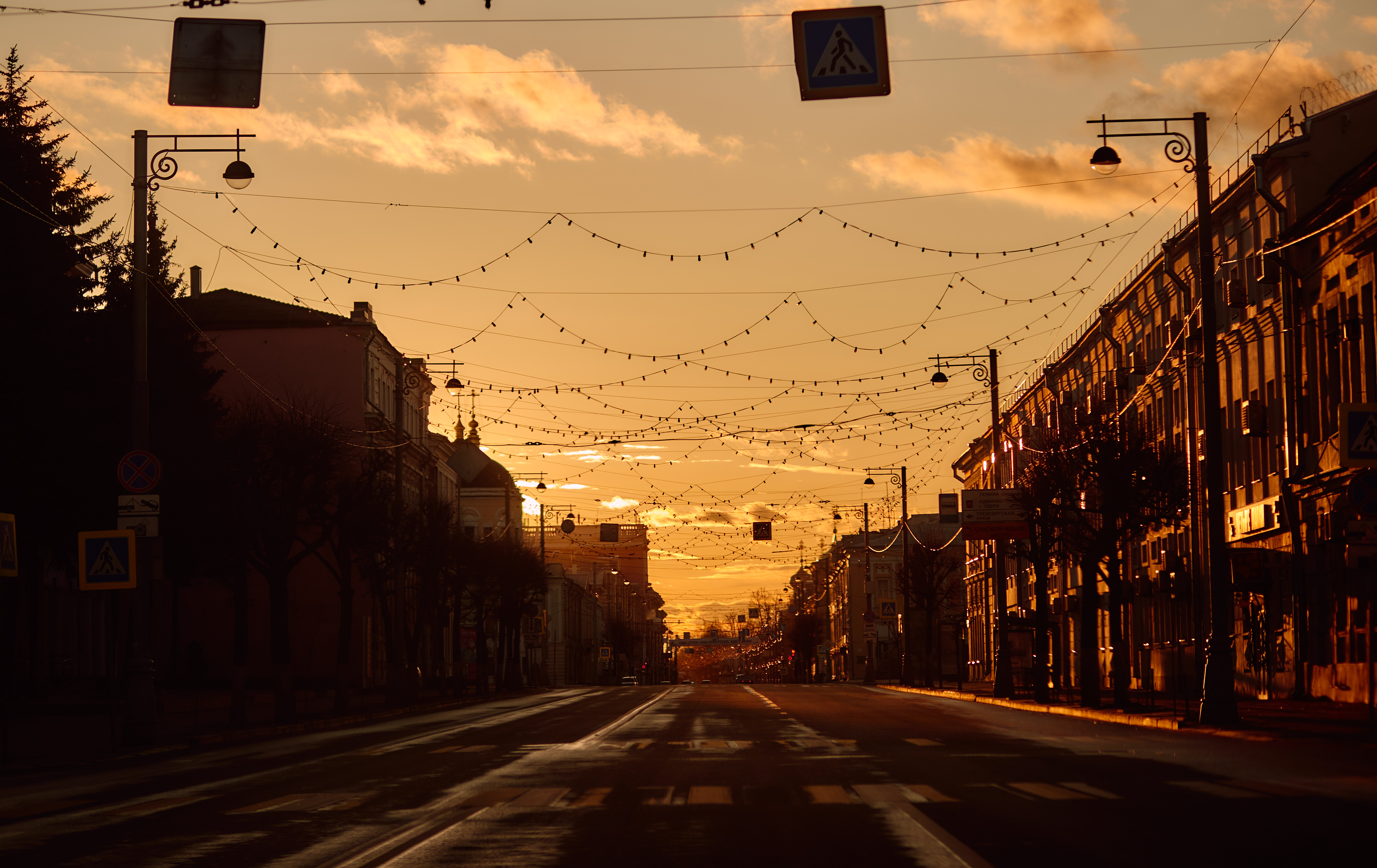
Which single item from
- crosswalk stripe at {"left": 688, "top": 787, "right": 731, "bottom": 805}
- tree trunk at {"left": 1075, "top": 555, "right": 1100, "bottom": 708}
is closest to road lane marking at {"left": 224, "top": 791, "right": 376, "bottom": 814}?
crosswalk stripe at {"left": 688, "top": 787, "right": 731, "bottom": 805}

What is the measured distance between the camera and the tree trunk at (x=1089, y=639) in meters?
40.3

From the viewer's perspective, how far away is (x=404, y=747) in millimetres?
28094

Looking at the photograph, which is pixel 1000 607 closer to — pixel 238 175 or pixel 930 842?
pixel 238 175

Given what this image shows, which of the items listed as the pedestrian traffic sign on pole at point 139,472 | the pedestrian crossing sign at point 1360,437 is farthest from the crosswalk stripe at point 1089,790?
the pedestrian traffic sign on pole at point 139,472

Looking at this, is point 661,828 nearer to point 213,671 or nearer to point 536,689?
point 213,671

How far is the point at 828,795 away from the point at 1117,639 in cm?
2590

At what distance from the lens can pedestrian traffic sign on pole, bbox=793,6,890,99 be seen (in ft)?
57.2

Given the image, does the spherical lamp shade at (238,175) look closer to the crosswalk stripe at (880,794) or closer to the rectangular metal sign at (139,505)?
the rectangular metal sign at (139,505)

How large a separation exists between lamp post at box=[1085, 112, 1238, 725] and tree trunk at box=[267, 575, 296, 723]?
2269 centimetres

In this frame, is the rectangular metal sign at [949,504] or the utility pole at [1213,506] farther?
the rectangular metal sign at [949,504]

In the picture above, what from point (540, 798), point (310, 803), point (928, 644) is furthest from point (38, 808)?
point (928, 644)

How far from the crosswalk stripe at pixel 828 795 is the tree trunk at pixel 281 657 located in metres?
25.1

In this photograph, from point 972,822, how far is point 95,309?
49661 mm

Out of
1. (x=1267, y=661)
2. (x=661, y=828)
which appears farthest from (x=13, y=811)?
(x=1267, y=661)
